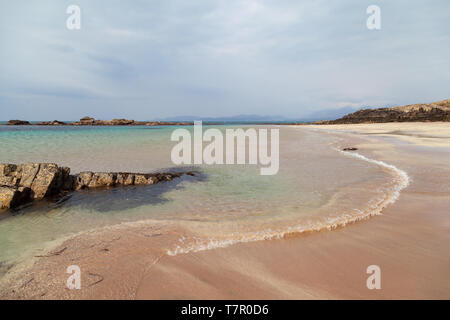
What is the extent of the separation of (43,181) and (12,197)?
1007 mm

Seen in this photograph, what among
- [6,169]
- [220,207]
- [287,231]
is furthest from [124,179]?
[287,231]

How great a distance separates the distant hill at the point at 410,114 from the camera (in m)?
48.4

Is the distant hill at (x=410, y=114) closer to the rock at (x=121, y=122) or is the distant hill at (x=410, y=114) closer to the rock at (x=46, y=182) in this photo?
the rock at (x=46, y=182)

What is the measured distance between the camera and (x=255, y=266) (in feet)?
10.8

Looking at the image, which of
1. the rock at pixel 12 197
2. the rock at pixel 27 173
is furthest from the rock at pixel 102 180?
the rock at pixel 12 197

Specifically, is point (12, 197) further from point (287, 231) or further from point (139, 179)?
point (287, 231)

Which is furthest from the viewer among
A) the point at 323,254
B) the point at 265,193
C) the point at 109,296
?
the point at 265,193

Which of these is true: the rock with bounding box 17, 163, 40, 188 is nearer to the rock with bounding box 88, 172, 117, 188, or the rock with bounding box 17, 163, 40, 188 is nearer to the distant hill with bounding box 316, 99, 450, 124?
the rock with bounding box 88, 172, 117, 188

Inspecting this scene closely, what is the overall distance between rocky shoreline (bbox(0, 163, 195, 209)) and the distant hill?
59.6 m

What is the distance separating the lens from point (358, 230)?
4.42 metres

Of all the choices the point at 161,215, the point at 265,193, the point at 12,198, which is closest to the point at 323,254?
the point at 265,193
